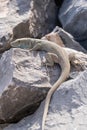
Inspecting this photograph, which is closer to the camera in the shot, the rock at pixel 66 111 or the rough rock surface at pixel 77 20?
the rock at pixel 66 111

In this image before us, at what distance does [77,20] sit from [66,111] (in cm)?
300

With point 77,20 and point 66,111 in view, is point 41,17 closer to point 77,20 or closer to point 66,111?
point 77,20

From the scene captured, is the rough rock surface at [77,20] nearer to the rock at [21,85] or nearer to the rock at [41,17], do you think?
the rock at [41,17]

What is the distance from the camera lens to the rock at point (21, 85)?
5.99 meters

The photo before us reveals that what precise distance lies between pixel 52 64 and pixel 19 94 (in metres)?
0.92

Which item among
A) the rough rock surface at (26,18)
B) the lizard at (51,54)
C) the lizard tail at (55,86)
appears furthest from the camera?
the rough rock surface at (26,18)

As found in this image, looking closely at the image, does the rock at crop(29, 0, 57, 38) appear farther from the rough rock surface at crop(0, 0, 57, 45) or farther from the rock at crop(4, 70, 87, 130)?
the rock at crop(4, 70, 87, 130)

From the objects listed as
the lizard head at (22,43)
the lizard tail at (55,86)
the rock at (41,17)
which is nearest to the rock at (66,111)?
the lizard tail at (55,86)

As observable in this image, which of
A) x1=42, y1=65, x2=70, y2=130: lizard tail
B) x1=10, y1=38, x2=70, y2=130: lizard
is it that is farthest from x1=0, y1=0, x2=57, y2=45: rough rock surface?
x1=42, y1=65, x2=70, y2=130: lizard tail

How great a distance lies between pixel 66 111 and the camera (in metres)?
5.63

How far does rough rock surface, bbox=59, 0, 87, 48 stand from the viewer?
8109 mm

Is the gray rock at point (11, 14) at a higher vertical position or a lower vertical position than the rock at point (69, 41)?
higher

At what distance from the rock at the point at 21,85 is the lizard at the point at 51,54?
15 cm

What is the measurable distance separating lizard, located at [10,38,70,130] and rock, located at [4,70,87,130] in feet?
0.27
